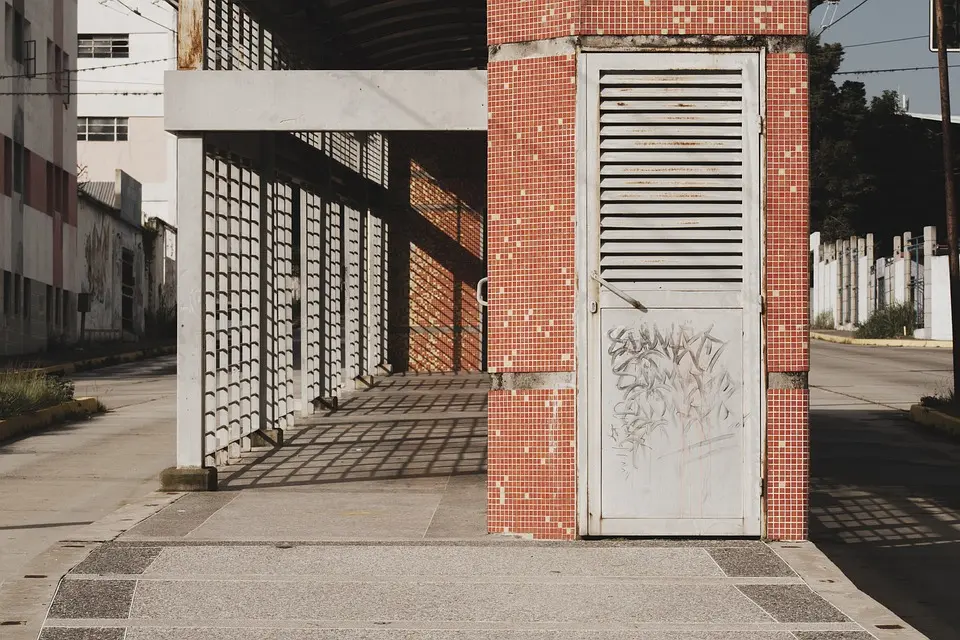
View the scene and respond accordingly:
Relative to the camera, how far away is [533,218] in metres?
8.55

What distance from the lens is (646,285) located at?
8469 mm

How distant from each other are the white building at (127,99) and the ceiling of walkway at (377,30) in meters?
46.3

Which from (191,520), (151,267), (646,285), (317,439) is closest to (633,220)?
(646,285)

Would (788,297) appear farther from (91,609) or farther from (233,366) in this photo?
(233,366)

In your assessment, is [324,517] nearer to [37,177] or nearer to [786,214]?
[786,214]

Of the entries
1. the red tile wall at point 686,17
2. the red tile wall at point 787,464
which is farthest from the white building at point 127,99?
the red tile wall at point 787,464

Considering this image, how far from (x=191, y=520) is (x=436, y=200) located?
1508cm

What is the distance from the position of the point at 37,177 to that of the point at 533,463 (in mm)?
30908

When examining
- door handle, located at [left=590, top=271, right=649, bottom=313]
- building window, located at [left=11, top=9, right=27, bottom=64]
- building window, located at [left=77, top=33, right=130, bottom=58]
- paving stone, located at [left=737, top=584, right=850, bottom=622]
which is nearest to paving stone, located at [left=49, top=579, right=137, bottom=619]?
paving stone, located at [left=737, top=584, right=850, bottom=622]

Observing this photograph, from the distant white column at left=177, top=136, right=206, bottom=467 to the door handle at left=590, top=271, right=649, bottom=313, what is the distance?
398 centimetres

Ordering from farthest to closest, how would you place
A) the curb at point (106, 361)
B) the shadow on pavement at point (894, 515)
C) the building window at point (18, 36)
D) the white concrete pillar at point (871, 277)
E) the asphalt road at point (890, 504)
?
the white concrete pillar at point (871, 277), the building window at point (18, 36), the curb at point (106, 361), the asphalt road at point (890, 504), the shadow on pavement at point (894, 515)

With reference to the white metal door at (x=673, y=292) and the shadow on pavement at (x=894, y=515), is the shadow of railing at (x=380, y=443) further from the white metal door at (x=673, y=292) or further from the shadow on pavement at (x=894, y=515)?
the white metal door at (x=673, y=292)

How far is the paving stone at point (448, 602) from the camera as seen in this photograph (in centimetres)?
638

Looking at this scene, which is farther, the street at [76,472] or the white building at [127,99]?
the white building at [127,99]
